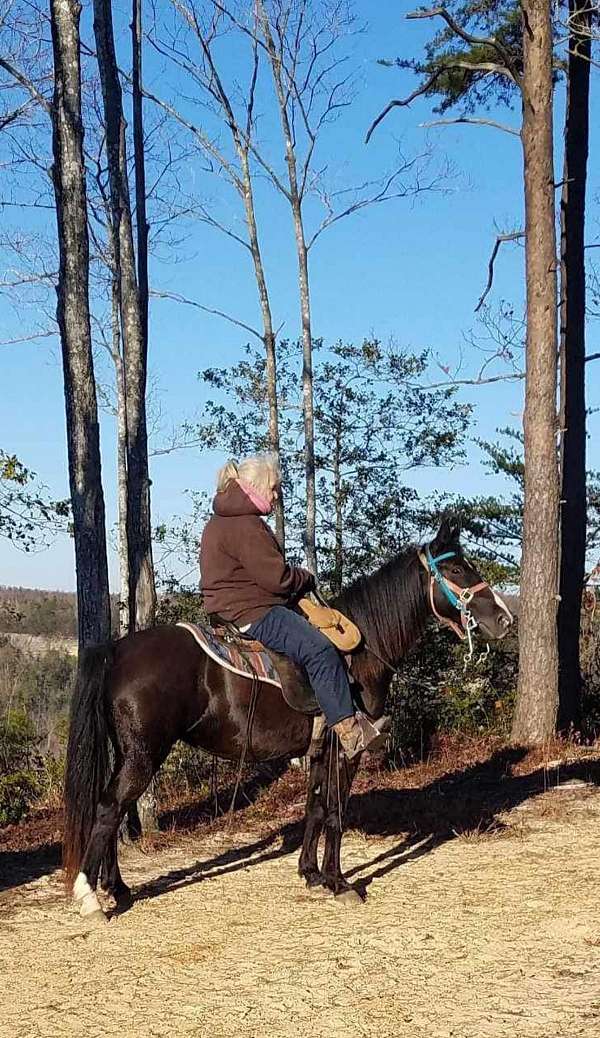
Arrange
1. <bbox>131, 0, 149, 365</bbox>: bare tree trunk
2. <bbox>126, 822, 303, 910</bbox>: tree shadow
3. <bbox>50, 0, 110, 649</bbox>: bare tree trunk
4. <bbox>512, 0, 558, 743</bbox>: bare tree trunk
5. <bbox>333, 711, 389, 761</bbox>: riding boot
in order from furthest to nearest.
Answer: <bbox>512, 0, 558, 743</bbox>: bare tree trunk, <bbox>131, 0, 149, 365</bbox>: bare tree trunk, <bbox>50, 0, 110, 649</bbox>: bare tree trunk, <bbox>126, 822, 303, 910</bbox>: tree shadow, <bbox>333, 711, 389, 761</bbox>: riding boot

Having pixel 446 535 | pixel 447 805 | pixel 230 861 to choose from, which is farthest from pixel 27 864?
pixel 446 535

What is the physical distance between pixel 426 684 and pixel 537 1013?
25.3 feet

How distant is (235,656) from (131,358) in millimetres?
4402

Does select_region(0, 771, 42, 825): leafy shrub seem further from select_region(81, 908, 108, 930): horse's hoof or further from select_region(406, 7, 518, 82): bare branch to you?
select_region(406, 7, 518, 82): bare branch

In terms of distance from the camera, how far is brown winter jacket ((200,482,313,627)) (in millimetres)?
6188

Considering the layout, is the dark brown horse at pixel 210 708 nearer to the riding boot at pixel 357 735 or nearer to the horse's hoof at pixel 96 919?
the horse's hoof at pixel 96 919

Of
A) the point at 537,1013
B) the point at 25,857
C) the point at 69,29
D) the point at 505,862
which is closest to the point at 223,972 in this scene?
the point at 537,1013

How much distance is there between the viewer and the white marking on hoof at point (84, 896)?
583 centimetres

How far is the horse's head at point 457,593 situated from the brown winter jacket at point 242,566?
872mm

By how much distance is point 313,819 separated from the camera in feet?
22.1

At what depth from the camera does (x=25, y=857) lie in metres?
8.07

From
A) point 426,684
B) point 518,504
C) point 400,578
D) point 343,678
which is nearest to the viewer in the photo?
point 343,678

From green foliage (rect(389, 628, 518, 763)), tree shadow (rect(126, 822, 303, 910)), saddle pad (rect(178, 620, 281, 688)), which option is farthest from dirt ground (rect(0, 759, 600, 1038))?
green foliage (rect(389, 628, 518, 763))

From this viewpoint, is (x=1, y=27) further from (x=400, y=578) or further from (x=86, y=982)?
(x=86, y=982)
